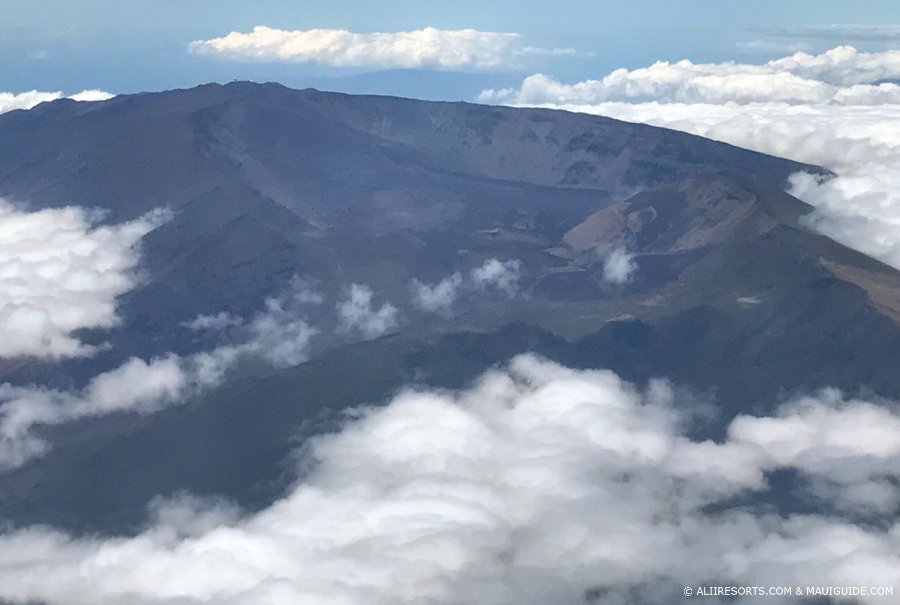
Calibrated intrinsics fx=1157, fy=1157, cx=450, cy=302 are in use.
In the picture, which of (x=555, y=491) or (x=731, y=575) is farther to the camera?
(x=555, y=491)

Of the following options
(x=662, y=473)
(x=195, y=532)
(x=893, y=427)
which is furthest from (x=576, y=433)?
(x=195, y=532)

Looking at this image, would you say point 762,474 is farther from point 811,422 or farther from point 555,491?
point 555,491

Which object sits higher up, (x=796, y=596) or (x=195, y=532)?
(x=195, y=532)

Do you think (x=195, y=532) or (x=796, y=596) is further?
(x=195, y=532)

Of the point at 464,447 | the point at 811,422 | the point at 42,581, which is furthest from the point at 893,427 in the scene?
the point at 42,581

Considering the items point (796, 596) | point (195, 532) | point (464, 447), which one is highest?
point (464, 447)

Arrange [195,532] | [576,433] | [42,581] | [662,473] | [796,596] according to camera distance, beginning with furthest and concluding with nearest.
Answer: [576,433] → [662,473] → [195,532] → [42,581] → [796,596]

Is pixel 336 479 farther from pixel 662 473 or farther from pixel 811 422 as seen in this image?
pixel 811 422

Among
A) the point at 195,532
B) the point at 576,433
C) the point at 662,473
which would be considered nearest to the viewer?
the point at 195,532

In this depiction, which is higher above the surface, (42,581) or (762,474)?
(762,474)
